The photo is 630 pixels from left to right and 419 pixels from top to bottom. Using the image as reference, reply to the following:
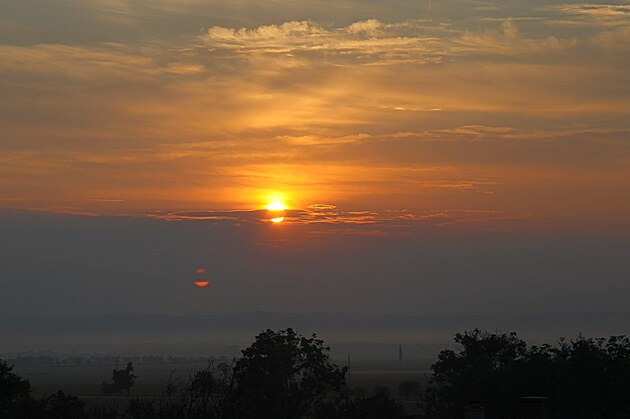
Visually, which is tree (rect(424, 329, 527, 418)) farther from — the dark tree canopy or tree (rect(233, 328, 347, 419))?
tree (rect(233, 328, 347, 419))

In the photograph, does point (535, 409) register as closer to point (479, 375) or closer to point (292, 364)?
point (479, 375)

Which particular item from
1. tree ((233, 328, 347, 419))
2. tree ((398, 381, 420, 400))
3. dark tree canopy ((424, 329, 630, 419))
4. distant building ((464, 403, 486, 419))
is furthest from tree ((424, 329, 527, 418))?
tree ((398, 381, 420, 400))

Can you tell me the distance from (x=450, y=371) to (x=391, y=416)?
22.5 meters

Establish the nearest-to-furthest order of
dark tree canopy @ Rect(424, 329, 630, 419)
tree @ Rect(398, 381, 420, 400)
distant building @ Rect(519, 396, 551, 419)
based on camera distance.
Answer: distant building @ Rect(519, 396, 551, 419)
dark tree canopy @ Rect(424, 329, 630, 419)
tree @ Rect(398, 381, 420, 400)

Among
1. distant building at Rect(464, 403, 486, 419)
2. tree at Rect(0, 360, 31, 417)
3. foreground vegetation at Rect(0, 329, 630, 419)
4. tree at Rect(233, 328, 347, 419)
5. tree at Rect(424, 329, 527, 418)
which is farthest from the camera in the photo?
tree at Rect(233, 328, 347, 419)

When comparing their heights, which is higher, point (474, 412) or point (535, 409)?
point (535, 409)

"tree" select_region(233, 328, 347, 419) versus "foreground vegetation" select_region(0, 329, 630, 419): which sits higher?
"tree" select_region(233, 328, 347, 419)

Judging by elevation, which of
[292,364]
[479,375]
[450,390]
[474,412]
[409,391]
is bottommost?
[474,412]

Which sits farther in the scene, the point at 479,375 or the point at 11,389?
the point at 479,375

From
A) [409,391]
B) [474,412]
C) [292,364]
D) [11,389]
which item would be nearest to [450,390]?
[292,364]

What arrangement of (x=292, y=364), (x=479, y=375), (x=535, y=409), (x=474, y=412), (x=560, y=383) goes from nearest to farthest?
(x=474, y=412)
(x=535, y=409)
(x=560, y=383)
(x=479, y=375)
(x=292, y=364)

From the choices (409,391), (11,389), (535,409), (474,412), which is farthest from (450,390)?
(409,391)

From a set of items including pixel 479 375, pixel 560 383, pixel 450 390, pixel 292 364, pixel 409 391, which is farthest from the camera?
pixel 409 391

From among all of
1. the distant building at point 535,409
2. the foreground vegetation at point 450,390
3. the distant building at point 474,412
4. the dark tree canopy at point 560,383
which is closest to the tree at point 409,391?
the foreground vegetation at point 450,390
